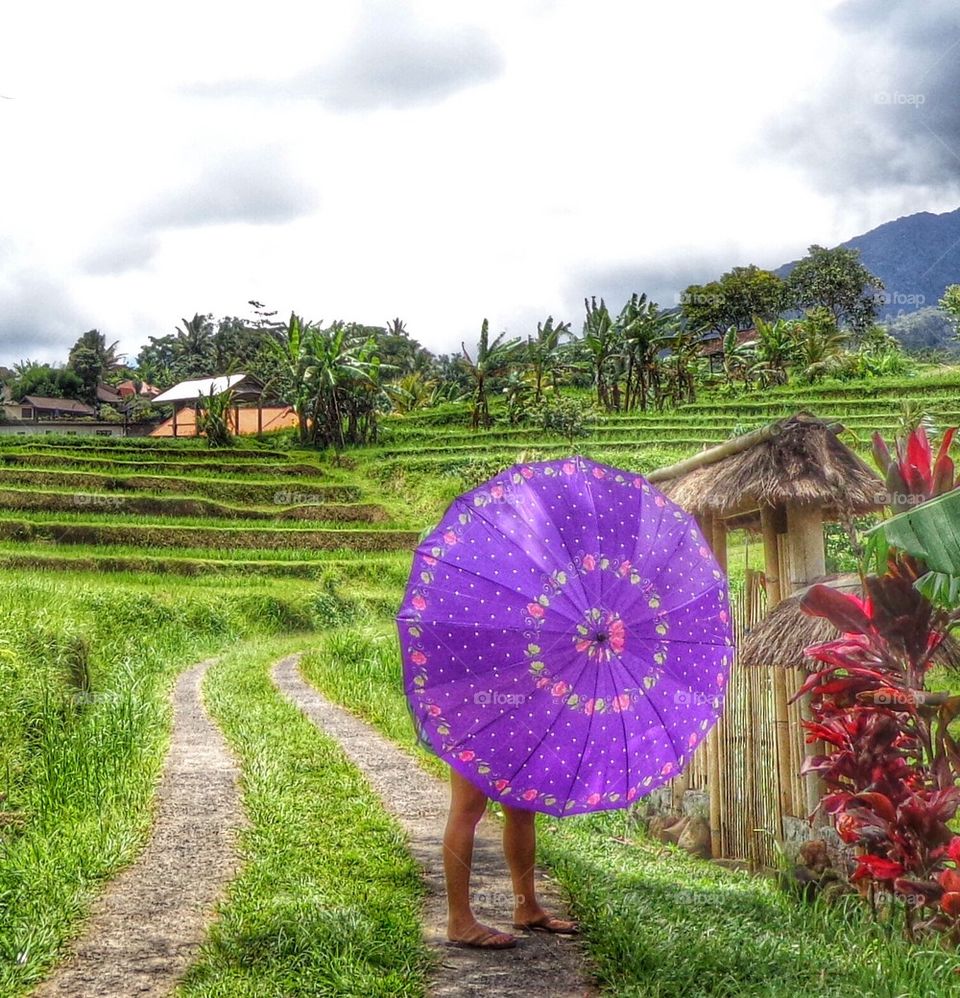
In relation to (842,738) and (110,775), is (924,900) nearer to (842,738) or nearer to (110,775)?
(842,738)

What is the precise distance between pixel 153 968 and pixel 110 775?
2455 millimetres

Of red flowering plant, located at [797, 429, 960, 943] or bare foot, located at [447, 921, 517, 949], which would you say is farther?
red flowering plant, located at [797, 429, 960, 943]

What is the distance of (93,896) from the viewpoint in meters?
3.31

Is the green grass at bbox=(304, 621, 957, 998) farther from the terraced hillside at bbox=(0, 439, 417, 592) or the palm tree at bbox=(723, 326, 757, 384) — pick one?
the palm tree at bbox=(723, 326, 757, 384)

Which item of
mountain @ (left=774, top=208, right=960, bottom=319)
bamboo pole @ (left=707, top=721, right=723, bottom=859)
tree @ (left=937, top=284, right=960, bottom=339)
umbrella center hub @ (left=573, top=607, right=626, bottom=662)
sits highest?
mountain @ (left=774, top=208, right=960, bottom=319)

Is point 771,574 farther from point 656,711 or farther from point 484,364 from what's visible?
point 484,364

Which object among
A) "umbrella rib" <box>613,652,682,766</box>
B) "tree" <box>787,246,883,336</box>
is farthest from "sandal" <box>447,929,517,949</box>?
"tree" <box>787,246,883,336</box>

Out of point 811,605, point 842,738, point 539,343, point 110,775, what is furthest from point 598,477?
point 539,343

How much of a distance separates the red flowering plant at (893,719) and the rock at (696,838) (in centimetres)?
121

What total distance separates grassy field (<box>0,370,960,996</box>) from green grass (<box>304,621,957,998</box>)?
10 mm

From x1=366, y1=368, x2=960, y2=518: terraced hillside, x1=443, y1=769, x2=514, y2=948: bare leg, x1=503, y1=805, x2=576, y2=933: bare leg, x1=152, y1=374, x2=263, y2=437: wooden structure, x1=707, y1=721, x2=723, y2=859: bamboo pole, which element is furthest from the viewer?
x1=152, y1=374, x2=263, y2=437: wooden structure

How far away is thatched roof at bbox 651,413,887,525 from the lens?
168 inches

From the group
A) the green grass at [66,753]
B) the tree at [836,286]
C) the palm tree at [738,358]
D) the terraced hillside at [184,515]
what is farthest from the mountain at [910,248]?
the green grass at [66,753]

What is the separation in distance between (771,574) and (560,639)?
2.40 meters
